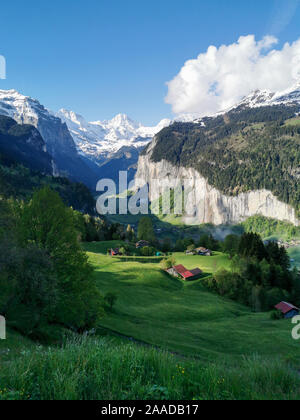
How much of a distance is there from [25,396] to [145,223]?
142467 millimetres

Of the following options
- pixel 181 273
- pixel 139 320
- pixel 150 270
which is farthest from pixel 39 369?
pixel 181 273

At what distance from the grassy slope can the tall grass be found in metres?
12.8

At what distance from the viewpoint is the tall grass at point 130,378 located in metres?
6.51

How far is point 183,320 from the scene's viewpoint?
2076 inches

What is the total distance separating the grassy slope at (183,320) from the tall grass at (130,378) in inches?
504

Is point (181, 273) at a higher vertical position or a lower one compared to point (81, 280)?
lower

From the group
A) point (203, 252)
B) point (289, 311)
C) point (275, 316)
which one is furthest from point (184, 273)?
point (275, 316)

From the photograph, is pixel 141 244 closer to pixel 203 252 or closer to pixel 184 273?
pixel 203 252

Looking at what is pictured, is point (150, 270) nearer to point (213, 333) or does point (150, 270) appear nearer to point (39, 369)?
point (213, 333)

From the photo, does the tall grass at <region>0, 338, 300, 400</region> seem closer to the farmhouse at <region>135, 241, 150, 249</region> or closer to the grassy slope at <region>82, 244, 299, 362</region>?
the grassy slope at <region>82, 244, 299, 362</region>

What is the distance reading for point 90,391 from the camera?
670 centimetres

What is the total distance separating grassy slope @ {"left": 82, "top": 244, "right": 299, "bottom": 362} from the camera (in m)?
35.0

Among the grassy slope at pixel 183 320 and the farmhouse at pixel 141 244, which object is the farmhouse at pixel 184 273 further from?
the farmhouse at pixel 141 244

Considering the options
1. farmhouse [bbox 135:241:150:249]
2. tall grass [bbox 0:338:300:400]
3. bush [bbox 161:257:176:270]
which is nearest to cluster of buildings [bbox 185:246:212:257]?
farmhouse [bbox 135:241:150:249]
